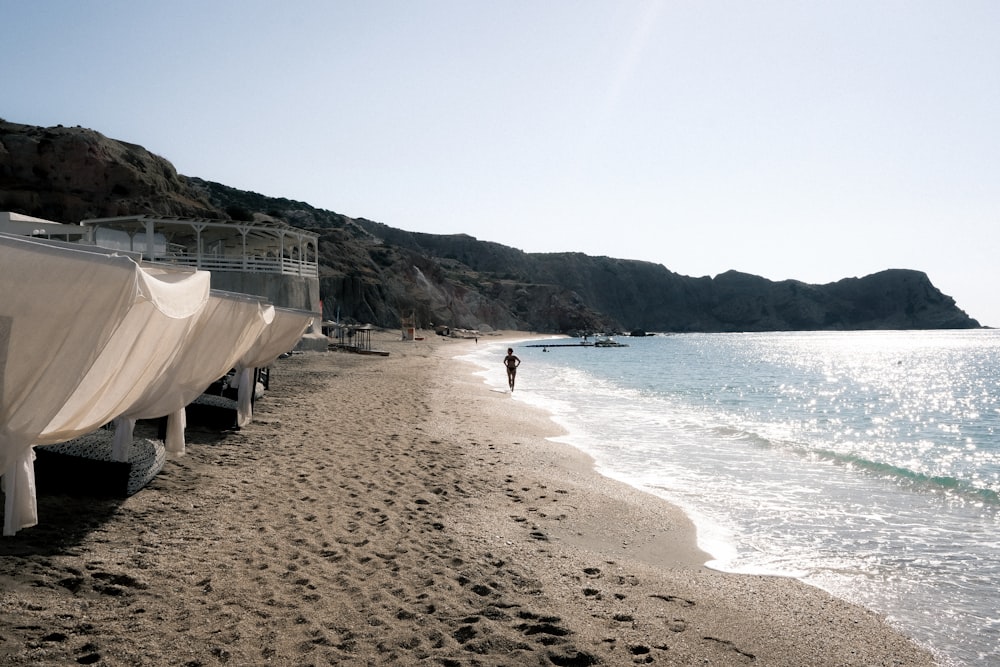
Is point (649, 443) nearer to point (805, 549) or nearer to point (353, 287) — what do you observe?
point (805, 549)

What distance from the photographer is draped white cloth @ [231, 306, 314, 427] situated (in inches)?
359

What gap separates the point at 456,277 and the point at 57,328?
10925cm

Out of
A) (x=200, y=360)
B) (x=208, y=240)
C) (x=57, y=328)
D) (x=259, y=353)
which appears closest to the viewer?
(x=57, y=328)

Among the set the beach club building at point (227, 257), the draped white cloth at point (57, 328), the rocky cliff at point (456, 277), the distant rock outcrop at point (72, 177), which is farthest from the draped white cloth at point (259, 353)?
the distant rock outcrop at point (72, 177)

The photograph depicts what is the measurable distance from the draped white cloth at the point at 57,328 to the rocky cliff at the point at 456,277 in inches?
1627

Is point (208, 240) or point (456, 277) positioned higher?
point (456, 277)

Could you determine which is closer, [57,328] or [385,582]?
[57,328]

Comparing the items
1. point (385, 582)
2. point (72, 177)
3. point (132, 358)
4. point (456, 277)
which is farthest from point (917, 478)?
point (456, 277)

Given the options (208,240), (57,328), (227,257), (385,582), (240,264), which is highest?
(208,240)

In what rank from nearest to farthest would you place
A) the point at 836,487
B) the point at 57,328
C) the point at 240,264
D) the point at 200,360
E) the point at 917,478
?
1. the point at 57,328
2. the point at 200,360
3. the point at 836,487
4. the point at 917,478
5. the point at 240,264

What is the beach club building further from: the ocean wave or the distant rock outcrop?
the distant rock outcrop

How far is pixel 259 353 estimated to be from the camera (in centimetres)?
942

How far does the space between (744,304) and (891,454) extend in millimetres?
163313

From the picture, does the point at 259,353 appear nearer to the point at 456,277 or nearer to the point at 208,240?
the point at 208,240
